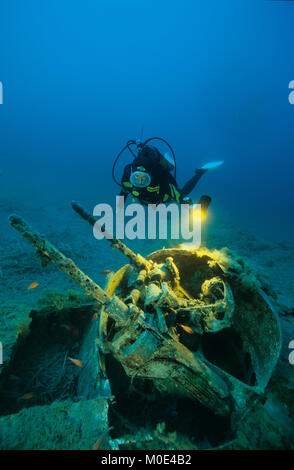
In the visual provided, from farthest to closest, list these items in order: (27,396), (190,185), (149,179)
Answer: (190,185) < (149,179) < (27,396)

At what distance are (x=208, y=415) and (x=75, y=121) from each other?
131 meters

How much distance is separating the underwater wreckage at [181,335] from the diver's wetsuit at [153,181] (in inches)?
66.9

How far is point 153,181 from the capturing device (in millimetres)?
4688

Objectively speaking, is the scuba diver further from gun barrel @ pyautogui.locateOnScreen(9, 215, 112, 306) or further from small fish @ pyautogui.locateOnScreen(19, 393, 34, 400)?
small fish @ pyautogui.locateOnScreen(19, 393, 34, 400)

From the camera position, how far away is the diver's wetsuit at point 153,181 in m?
4.56

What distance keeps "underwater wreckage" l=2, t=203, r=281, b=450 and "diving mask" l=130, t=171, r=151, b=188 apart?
171 cm

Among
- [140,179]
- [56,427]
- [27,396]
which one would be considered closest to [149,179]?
[140,179]

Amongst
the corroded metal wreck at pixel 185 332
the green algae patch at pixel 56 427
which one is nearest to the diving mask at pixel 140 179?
the corroded metal wreck at pixel 185 332

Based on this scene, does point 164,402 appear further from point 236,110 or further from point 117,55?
point 117,55

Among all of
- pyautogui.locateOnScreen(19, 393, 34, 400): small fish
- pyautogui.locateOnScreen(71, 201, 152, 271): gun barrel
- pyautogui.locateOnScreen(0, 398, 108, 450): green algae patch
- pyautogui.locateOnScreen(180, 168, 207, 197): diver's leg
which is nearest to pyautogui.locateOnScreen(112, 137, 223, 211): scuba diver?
pyautogui.locateOnScreen(180, 168, 207, 197): diver's leg

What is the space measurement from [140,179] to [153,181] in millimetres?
410

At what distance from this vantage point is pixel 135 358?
1998mm

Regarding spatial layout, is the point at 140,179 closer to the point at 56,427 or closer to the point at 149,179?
the point at 149,179
